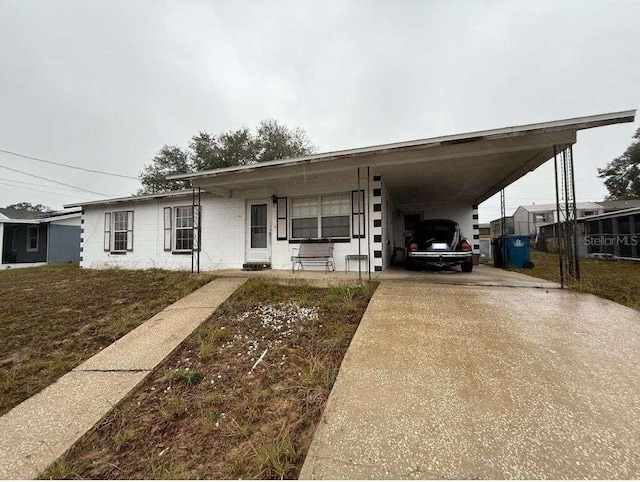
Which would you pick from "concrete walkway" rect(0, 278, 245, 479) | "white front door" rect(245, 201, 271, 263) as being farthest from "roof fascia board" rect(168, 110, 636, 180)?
"concrete walkway" rect(0, 278, 245, 479)

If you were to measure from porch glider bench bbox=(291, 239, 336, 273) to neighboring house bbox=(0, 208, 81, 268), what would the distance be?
15.0 metres

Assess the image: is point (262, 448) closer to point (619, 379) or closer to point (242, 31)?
point (619, 379)

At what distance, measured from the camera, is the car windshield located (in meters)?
6.66

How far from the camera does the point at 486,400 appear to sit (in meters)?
1.88

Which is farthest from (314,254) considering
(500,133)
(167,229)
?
(167,229)

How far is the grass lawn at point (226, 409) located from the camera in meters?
1.61

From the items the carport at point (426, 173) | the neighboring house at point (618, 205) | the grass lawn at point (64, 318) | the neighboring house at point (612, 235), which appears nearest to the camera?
the grass lawn at point (64, 318)

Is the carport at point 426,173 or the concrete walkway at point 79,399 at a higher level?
the carport at point 426,173

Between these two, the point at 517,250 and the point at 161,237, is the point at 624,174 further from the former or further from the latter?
the point at 161,237

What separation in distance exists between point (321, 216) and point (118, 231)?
8212mm

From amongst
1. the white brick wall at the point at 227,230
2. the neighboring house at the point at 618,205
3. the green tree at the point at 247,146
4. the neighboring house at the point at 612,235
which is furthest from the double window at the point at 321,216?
the neighboring house at the point at 618,205

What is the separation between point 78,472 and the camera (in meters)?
1.65

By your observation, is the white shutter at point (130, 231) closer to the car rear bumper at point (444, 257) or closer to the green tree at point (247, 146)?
the green tree at point (247, 146)

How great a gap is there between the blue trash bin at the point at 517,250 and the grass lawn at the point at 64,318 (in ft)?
30.9
